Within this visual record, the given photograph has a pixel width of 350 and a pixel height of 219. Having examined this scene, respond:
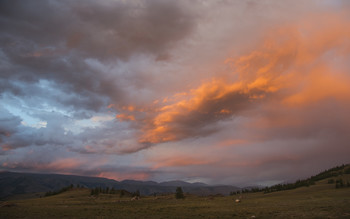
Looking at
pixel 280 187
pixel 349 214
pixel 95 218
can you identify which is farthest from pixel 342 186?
pixel 95 218

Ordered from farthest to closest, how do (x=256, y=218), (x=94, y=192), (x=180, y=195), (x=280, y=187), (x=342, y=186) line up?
(x=94, y=192) → (x=280, y=187) → (x=180, y=195) → (x=342, y=186) → (x=256, y=218)

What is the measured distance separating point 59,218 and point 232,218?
31.1 metres

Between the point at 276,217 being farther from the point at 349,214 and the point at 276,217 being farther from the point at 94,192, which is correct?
the point at 94,192

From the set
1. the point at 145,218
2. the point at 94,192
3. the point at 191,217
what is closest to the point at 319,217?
the point at 191,217

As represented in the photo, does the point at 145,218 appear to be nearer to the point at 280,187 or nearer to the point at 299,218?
the point at 299,218

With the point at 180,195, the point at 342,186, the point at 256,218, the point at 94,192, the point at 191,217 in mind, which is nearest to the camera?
the point at 256,218

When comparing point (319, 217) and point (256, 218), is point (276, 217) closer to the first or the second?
point (256, 218)

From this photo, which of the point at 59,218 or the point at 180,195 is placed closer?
the point at 59,218

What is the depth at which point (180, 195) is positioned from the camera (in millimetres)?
102938

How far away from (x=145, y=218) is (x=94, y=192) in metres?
95.8

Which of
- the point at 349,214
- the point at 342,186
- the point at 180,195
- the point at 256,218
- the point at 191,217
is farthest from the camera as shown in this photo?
the point at 180,195

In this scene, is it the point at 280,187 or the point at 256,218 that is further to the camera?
the point at 280,187

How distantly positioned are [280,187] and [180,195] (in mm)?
52020

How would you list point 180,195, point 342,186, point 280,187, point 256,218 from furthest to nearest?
point 280,187 → point 180,195 → point 342,186 → point 256,218
